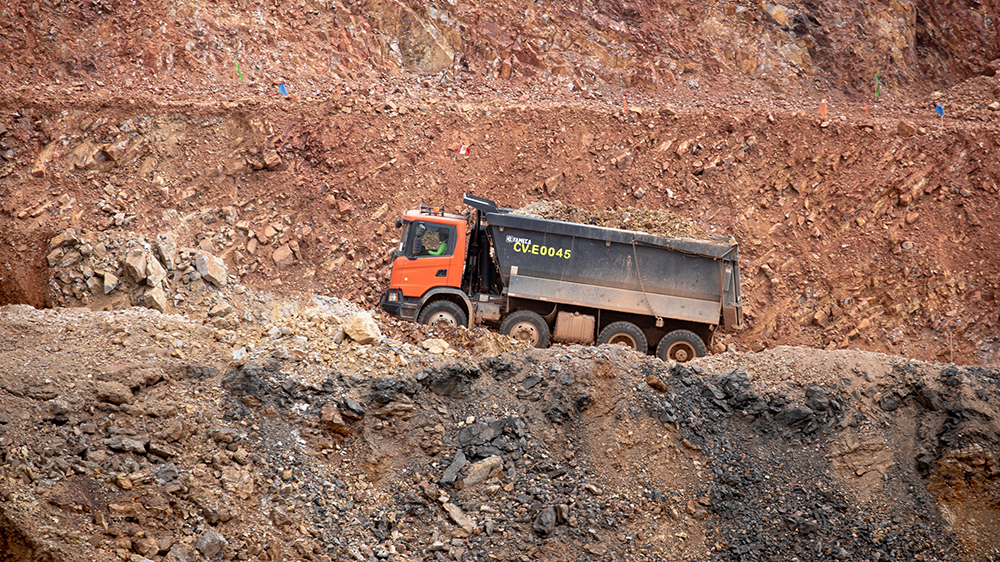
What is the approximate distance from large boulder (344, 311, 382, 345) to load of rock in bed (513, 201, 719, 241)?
5.10m

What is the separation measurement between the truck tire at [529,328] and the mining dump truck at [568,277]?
16 millimetres

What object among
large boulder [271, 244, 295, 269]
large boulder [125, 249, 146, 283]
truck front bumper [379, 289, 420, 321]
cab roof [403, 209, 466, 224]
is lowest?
truck front bumper [379, 289, 420, 321]

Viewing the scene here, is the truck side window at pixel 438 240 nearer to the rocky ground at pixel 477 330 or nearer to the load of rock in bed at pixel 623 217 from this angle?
the rocky ground at pixel 477 330

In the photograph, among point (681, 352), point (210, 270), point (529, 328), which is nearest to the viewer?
point (529, 328)

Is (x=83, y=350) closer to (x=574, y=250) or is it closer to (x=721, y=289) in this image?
(x=574, y=250)

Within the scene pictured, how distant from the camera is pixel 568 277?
1107 centimetres

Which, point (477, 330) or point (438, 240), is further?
point (438, 240)

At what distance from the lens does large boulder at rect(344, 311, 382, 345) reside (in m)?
8.77

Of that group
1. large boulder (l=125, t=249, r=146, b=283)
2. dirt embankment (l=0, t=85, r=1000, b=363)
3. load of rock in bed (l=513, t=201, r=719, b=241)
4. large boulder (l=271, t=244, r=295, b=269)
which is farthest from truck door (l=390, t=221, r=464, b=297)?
large boulder (l=125, t=249, r=146, b=283)

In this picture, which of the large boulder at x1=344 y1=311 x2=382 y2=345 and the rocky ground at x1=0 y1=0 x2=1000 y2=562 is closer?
the rocky ground at x1=0 y1=0 x2=1000 y2=562

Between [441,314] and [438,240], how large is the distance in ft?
3.91

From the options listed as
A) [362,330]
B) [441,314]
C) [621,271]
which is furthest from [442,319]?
[621,271]

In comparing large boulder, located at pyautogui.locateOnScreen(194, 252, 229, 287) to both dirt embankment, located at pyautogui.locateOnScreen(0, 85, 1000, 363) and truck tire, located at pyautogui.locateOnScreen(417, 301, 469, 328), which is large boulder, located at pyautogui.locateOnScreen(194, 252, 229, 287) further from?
truck tire, located at pyautogui.locateOnScreen(417, 301, 469, 328)

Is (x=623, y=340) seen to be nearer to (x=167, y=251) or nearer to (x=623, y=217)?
(x=623, y=217)
